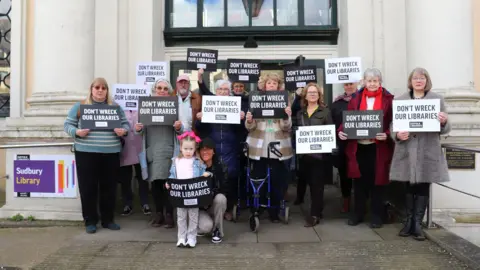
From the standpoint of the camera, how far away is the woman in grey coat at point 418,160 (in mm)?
4957

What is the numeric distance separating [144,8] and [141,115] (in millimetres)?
3468

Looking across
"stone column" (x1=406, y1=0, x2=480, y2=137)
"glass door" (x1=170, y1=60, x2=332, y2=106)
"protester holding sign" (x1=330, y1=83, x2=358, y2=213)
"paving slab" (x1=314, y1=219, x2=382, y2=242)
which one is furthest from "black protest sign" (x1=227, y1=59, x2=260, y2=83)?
"stone column" (x1=406, y1=0, x2=480, y2=137)

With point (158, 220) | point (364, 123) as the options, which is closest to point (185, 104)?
point (158, 220)

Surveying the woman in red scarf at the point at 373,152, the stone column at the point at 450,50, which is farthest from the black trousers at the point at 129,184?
the stone column at the point at 450,50

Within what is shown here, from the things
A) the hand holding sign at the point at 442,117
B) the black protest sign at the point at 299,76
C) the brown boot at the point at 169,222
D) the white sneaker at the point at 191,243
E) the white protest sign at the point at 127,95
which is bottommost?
the white sneaker at the point at 191,243

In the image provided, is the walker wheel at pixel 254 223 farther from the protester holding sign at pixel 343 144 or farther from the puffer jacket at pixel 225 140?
the protester holding sign at pixel 343 144

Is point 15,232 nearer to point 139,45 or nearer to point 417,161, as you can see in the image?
point 139,45

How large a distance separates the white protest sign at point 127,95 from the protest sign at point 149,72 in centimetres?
42

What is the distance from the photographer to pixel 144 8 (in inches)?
315

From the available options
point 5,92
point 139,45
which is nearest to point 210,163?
point 139,45

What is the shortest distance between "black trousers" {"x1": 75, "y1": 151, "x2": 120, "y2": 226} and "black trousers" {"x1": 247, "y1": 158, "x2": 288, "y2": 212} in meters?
1.80

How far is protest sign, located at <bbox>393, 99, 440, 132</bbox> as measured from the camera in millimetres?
4863

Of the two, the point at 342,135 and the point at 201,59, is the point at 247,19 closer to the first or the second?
the point at 201,59

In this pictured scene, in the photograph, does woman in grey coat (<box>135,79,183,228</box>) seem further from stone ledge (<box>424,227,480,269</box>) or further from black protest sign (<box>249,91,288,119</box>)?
stone ledge (<box>424,227,480,269</box>)
